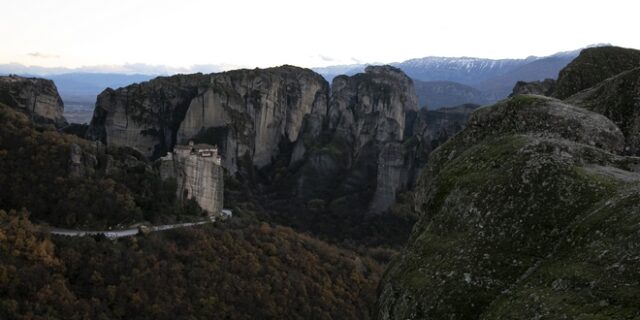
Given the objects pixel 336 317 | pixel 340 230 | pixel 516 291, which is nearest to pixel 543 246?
pixel 516 291

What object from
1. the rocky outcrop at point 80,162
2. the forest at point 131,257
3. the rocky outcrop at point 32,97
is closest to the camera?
the forest at point 131,257

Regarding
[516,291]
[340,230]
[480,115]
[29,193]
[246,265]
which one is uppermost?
[480,115]

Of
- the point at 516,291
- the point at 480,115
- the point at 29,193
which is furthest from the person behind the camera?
the point at 29,193

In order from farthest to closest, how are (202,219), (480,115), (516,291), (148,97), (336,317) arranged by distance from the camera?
(148,97)
(202,219)
(336,317)
(480,115)
(516,291)

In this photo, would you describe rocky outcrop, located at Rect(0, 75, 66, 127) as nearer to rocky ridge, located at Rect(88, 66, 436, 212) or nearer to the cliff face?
rocky ridge, located at Rect(88, 66, 436, 212)

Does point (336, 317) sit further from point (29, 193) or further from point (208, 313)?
point (29, 193)

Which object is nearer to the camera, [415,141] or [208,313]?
[208,313]

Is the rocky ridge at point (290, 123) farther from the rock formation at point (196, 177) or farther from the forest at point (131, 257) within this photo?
the forest at point (131, 257)

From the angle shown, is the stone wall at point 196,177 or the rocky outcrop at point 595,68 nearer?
the rocky outcrop at point 595,68

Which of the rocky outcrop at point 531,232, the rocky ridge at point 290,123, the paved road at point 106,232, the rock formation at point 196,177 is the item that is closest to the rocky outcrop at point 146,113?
the rocky ridge at point 290,123
